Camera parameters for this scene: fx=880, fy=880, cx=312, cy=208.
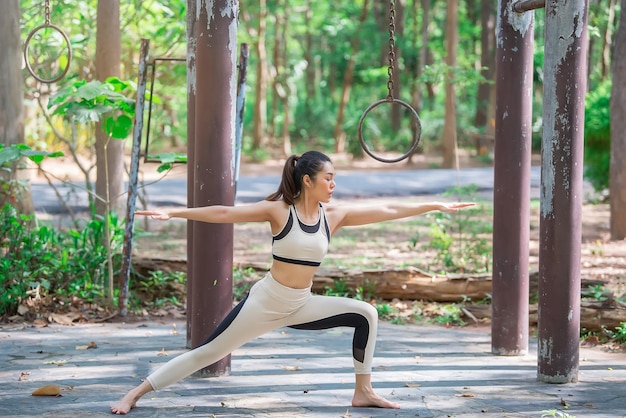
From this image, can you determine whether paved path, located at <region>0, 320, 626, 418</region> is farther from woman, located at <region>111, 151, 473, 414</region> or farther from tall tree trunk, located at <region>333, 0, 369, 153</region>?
tall tree trunk, located at <region>333, 0, 369, 153</region>

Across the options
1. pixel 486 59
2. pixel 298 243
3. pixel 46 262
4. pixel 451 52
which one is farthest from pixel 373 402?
pixel 486 59

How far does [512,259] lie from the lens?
6.94 metres

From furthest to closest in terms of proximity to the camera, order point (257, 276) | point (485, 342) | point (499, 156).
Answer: point (257, 276)
point (485, 342)
point (499, 156)

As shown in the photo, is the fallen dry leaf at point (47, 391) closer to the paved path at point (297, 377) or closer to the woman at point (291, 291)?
the paved path at point (297, 377)

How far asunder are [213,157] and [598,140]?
1008cm

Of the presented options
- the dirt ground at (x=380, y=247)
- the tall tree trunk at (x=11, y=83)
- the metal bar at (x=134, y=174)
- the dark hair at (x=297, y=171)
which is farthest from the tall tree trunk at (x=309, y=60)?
the dark hair at (x=297, y=171)

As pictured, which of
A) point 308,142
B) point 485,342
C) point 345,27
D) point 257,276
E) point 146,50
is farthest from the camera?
point 308,142

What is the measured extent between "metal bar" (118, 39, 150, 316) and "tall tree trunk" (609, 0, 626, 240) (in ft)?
22.9

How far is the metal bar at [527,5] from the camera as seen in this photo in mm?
6370

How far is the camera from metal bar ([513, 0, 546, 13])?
637 cm

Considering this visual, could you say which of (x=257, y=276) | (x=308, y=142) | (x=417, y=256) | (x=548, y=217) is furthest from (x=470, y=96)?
(x=548, y=217)

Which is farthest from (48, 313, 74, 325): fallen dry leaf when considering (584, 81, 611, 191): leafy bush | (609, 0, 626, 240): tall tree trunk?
(584, 81, 611, 191): leafy bush

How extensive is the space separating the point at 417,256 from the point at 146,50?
16.8ft

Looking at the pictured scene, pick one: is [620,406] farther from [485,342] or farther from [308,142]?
[308,142]
